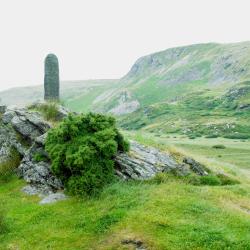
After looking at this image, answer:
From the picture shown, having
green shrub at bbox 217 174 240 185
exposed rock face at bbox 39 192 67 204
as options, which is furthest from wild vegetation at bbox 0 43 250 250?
exposed rock face at bbox 39 192 67 204

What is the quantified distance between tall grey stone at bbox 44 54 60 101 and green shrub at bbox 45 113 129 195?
2208 cm

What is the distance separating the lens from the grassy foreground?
19172 mm

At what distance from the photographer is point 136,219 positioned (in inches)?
820

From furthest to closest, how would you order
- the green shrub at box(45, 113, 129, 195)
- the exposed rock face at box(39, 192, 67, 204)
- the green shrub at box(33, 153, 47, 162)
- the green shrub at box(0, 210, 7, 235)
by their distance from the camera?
the green shrub at box(33, 153, 47, 162) → the exposed rock face at box(39, 192, 67, 204) → the green shrub at box(45, 113, 129, 195) → the green shrub at box(0, 210, 7, 235)

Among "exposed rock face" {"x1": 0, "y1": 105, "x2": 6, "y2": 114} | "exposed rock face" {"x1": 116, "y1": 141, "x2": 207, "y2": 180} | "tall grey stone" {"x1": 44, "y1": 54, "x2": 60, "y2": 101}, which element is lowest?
"exposed rock face" {"x1": 116, "y1": 141, "x2": 207, "y2": 180}

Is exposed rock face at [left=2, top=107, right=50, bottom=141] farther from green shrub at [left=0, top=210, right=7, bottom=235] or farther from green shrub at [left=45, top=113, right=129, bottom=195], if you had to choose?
green shrub at [left=0, top=210, right=7, bottom=235]

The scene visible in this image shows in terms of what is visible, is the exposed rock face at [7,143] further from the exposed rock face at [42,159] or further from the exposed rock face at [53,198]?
the exposed rock face at [53,198]

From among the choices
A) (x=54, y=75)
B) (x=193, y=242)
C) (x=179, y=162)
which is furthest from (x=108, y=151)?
(x=54, y=75)

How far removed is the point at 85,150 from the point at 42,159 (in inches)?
210

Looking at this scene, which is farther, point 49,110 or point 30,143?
point 49,110

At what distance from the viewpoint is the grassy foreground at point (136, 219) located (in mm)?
19172

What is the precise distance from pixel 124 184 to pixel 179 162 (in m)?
7.39

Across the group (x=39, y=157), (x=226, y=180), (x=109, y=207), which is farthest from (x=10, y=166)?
(x=226, y=180)

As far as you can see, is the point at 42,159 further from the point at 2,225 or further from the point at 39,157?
the point at 2,225
